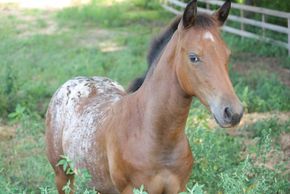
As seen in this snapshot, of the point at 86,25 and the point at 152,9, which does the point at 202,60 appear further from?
the point at 152,9

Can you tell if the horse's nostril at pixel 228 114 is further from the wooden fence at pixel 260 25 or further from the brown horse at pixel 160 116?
the wooden fence at pixel 260 25

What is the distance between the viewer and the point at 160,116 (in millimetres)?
3773

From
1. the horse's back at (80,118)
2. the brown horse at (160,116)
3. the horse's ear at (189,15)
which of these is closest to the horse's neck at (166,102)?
the brown horse at (160,116)

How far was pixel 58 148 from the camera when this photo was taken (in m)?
5.24

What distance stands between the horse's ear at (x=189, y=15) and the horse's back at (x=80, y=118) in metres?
1.35

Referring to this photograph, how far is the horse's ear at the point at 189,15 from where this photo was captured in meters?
3.36

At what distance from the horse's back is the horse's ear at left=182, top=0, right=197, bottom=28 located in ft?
4.44

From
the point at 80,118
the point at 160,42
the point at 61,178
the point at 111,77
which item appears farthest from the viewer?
the point at 111,77

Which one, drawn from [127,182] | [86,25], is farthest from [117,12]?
[127,182]

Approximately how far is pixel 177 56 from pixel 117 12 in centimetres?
1558

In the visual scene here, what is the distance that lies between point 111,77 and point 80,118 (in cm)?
585

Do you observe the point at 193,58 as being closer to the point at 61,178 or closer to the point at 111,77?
the point at 61,178

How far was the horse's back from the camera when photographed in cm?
450

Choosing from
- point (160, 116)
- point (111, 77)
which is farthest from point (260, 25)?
point (160, 116)
